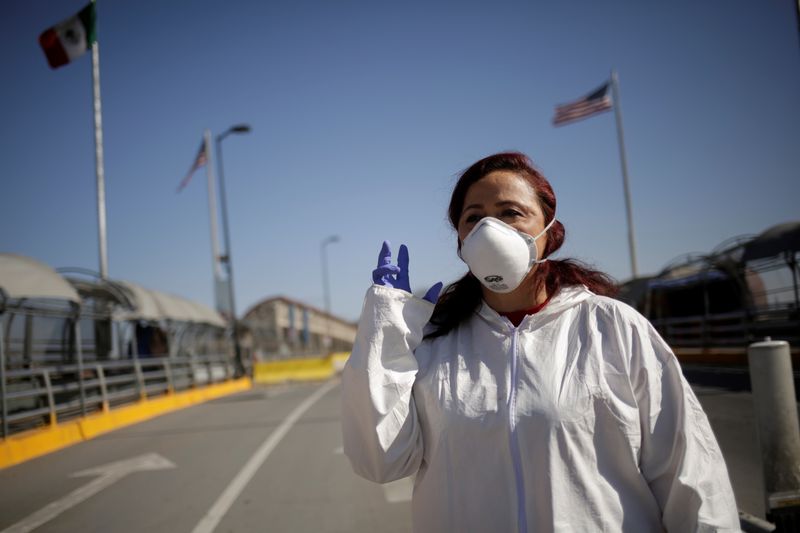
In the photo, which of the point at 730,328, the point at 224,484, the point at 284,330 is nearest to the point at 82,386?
the point at 224,484

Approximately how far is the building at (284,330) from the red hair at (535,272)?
81.4 feet

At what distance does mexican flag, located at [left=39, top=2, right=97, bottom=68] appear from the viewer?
671 inches

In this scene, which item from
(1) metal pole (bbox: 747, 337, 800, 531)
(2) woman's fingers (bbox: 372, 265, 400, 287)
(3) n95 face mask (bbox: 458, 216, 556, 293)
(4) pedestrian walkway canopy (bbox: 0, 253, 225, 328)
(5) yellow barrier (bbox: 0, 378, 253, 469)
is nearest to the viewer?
(3) n95 face mask (bbox: 458, 216, 556, 293)

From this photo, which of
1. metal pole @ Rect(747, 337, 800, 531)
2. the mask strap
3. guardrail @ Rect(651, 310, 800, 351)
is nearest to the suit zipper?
the mask strap

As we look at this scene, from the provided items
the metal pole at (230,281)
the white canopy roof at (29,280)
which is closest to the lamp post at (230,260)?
the metal pole at (230,281)

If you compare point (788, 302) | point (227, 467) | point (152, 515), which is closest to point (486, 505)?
point (152, 515)

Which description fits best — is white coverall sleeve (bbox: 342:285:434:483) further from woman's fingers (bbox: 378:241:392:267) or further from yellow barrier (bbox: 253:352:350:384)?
yellow barrier (bbox: 253:352:350:384)

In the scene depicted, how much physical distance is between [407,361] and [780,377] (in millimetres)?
3042

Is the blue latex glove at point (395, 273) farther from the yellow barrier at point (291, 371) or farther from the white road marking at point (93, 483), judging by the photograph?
the yellow barrier at point (291, 371)

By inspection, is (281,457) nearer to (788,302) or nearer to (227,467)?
(227,467)

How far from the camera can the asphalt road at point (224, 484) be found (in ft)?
15.7

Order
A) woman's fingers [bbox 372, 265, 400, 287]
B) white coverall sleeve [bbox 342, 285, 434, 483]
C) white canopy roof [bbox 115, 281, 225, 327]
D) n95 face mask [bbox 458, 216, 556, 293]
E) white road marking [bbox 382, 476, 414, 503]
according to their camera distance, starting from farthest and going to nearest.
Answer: white canopy roof [bbox 115, 281, 225, 327], white road marking [bbox 382, 476, 414, 503], woman's fingers [bbox 372, 265, 400, 287], n95 face mask [bbox 458, 216, 556, 293], white coverall sleeve [bbox 342, 285, 434, 483]

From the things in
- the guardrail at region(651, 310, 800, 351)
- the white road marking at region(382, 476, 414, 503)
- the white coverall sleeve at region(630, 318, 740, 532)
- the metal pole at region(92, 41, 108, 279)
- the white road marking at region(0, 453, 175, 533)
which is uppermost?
the metal pole at region(92, 41, 108, 279)

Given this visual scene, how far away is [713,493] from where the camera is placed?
1.73 metres
